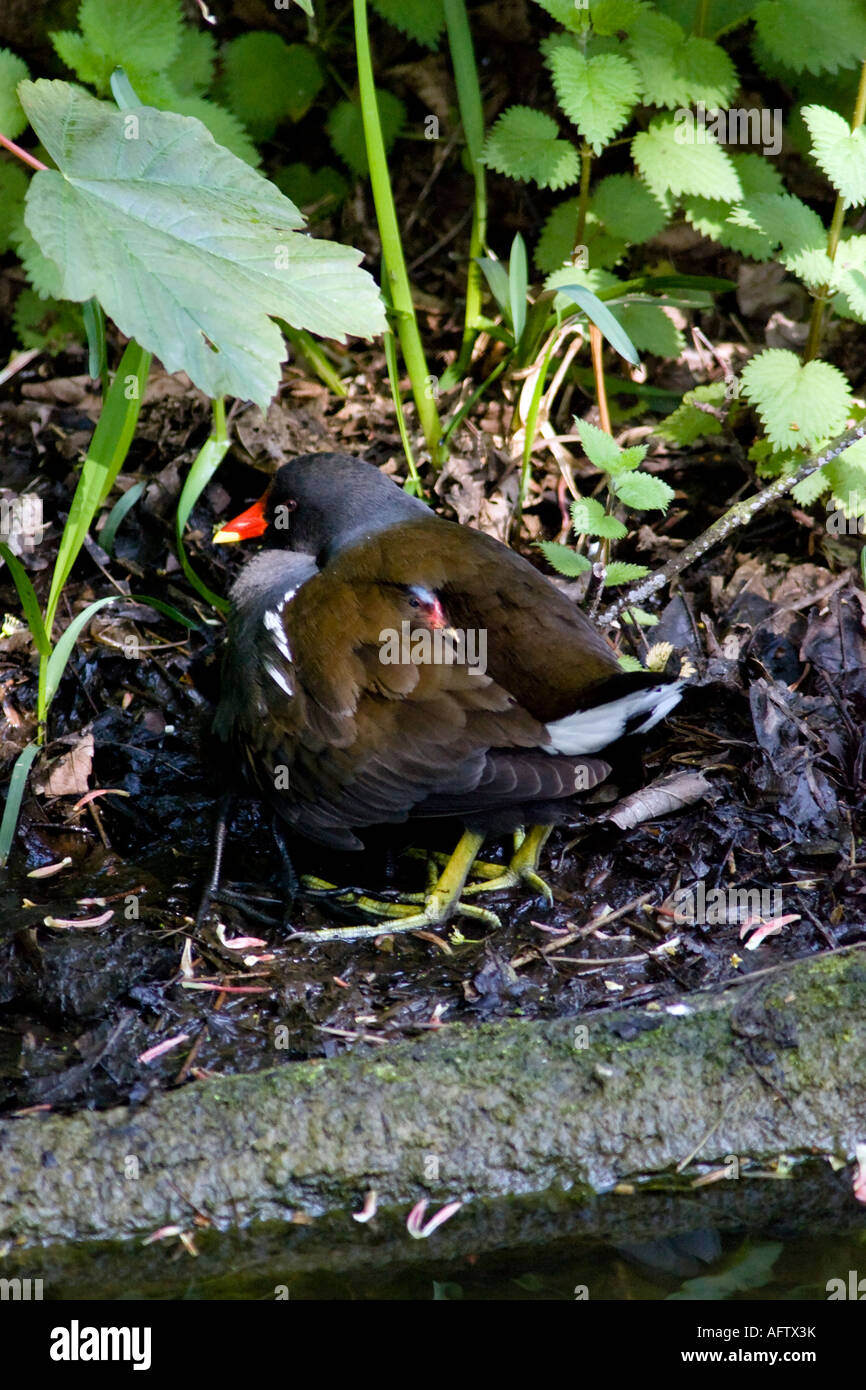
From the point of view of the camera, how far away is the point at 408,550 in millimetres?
3758

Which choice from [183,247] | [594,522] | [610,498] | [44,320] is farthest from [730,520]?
[44,320]

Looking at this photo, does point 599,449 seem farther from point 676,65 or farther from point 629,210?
point 676,65

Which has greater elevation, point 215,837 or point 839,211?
point 839,211

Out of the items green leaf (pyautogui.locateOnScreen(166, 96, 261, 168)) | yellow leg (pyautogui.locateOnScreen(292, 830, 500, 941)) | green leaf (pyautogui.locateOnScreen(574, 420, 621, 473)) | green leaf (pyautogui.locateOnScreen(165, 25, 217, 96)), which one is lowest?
yellow leg (pyautogui.locateOnScreen(292, 830, 500, 941))

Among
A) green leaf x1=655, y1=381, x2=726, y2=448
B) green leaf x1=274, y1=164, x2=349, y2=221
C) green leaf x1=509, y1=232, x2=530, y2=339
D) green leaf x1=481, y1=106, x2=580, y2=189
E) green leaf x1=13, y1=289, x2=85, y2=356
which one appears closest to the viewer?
green leaf x1=509, y1=232, x2=530, y2=339

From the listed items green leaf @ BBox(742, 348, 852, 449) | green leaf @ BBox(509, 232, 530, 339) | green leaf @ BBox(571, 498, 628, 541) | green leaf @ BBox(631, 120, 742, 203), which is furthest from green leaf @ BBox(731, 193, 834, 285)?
green leaf @ BBox(571, 498, 628, 541)

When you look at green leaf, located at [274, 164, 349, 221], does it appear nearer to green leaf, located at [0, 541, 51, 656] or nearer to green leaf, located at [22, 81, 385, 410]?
green leaf, located at [22, 81, 385, 410]

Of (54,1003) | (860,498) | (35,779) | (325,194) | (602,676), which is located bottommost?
(54,1003)

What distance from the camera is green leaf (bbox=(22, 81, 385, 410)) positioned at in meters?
3.07

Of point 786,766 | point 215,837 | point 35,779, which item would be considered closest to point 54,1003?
point 215,837

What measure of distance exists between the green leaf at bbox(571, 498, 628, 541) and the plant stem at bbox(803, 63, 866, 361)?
114 cm

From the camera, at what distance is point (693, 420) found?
4.89 meters

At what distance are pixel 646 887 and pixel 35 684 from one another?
2026 millimetres
